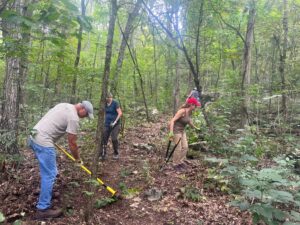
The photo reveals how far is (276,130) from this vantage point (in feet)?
33.2

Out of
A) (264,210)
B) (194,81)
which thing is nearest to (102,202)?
(264,210)

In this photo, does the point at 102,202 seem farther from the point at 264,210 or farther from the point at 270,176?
the point at 270,176

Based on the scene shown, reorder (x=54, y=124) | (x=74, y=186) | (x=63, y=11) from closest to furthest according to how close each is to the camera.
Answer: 1. (x=63, y=11)
2. (x=54, y=124)
3. (x=74, y=186)

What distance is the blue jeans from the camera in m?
4.95

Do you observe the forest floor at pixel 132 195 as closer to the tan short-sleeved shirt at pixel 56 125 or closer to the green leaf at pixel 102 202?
the green leaf at pixel 102 202

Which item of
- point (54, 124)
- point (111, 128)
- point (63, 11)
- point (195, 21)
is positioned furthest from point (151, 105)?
point (63, 11)

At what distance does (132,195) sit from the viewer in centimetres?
584

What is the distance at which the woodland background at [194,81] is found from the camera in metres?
3.80

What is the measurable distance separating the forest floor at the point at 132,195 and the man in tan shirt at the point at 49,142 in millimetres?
288

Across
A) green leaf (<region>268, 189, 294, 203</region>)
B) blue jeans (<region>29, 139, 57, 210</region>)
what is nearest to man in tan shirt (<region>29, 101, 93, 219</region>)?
blue jeans (<region>29, 139, 57, 210</region>)

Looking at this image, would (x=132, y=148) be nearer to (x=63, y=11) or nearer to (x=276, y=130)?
(x=276, y=130)

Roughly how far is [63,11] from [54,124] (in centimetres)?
278

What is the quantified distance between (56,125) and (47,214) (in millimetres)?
1455

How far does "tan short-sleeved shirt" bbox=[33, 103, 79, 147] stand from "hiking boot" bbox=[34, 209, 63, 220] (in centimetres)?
107
